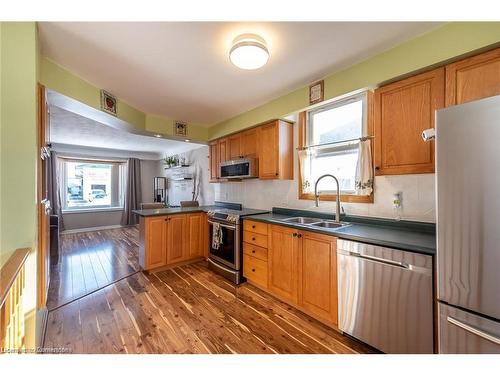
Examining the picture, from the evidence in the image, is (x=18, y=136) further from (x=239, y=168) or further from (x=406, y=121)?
(x=406, y=121)

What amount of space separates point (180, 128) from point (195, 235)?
188cm

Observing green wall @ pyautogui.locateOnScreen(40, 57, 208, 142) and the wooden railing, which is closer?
the wooden railing

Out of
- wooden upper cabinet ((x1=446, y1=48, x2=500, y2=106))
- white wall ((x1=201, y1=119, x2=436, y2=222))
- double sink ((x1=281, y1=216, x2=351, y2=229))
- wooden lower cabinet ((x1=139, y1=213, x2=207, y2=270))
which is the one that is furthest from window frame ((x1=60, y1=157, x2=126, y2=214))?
wooden upper cabinet ((x1=446, y1=48, x2=500, y2=106))

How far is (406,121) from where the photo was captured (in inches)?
65.3

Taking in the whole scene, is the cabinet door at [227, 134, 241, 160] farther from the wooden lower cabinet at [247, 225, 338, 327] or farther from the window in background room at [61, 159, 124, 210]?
the window in background room at [61, 159, 124, 210]

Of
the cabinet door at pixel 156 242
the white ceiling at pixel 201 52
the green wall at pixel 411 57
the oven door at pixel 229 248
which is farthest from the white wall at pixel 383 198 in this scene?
the cabinet door at pixel 156 242

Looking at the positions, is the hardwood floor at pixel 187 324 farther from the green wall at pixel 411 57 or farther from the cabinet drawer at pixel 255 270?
the green wall at pixel 411 57

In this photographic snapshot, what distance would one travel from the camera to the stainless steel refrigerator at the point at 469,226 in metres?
1.01

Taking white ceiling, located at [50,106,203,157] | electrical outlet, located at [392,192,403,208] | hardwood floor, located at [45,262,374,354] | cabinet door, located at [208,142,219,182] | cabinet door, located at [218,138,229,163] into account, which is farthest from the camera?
cabinet door, located at [208,142,219,182]

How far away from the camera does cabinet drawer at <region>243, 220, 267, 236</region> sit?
250 centimetres

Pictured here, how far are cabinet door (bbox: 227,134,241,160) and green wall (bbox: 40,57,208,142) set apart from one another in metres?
1.02

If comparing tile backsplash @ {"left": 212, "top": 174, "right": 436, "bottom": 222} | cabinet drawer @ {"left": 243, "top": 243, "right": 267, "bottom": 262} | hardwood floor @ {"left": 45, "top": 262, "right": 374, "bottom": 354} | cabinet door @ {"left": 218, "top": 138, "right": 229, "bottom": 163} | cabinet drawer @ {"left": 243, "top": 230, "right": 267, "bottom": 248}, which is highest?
cabinet door @ {"left": 218, "top": 138, "right": 229, "bottom": 163}
